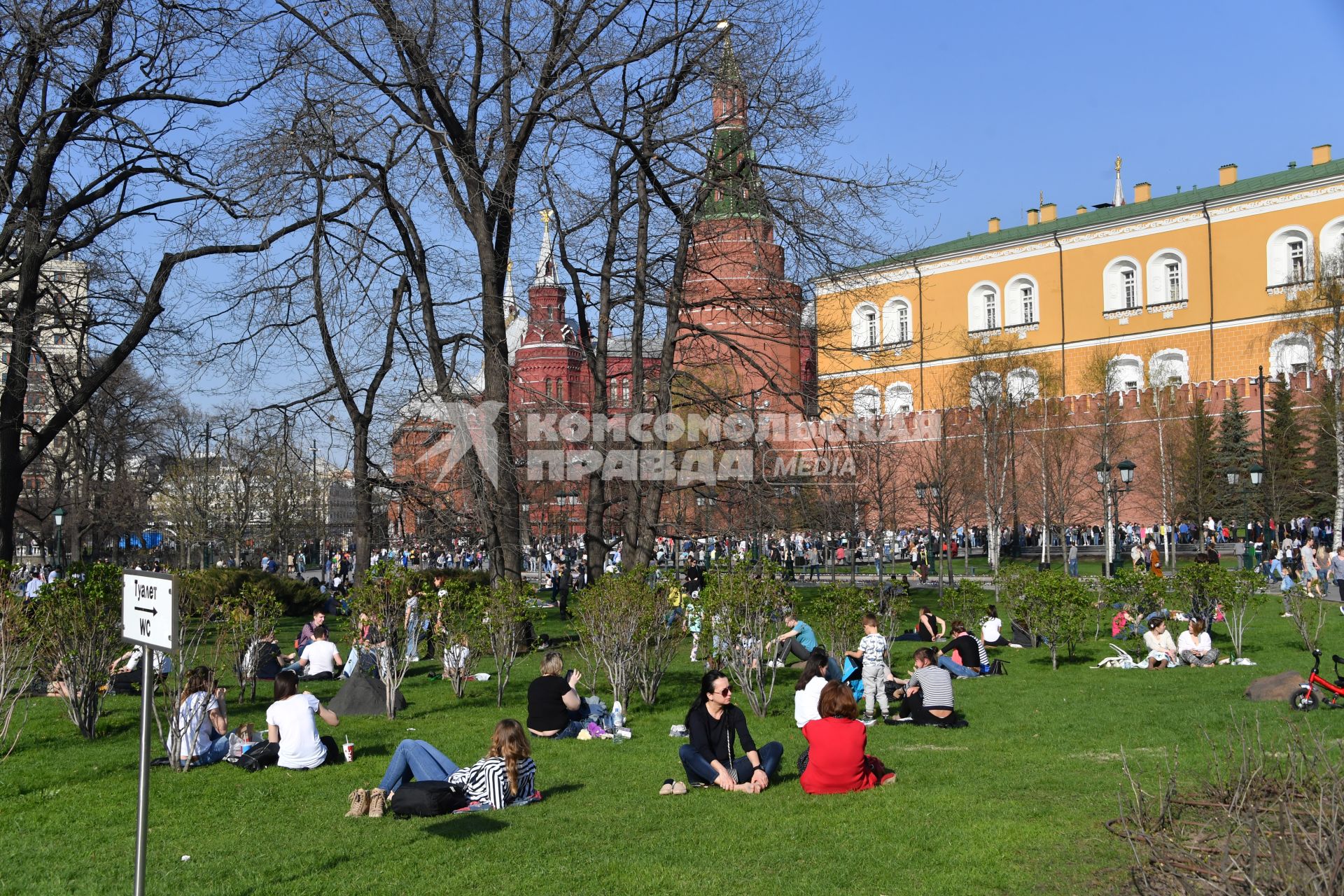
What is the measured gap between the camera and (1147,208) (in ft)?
171

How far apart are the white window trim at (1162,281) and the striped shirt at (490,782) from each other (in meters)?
48.3

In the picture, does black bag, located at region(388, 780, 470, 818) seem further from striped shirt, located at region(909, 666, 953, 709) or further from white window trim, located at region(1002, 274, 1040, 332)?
white window trim, located at region(1002, 274, 1040, 332)

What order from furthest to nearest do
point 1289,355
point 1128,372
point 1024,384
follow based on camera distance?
point 1128,372 → point 1024,384 → point 1289,355

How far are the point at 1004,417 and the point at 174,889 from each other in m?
40.2

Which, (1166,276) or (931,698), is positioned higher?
(1166,276)

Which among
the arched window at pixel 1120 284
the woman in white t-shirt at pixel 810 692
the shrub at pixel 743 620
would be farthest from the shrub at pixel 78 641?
the arched window at pixel 1120 284

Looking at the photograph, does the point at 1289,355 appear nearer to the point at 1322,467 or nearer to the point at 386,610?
the point at 1322,467

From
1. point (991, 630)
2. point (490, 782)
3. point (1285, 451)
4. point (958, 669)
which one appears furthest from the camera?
point (1285, 451)

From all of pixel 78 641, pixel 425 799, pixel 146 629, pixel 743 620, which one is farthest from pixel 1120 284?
pixel 146 629

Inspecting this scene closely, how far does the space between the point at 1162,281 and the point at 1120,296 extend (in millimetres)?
1837

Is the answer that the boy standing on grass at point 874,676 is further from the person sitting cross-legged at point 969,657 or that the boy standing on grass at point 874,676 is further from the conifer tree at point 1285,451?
the conifer tree at point 1285,451

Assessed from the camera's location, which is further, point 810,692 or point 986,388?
point 986,388

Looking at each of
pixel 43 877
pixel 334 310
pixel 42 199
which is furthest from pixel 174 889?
pixel 42 199

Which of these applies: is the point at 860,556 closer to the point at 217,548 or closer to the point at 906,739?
the point at 217,548
